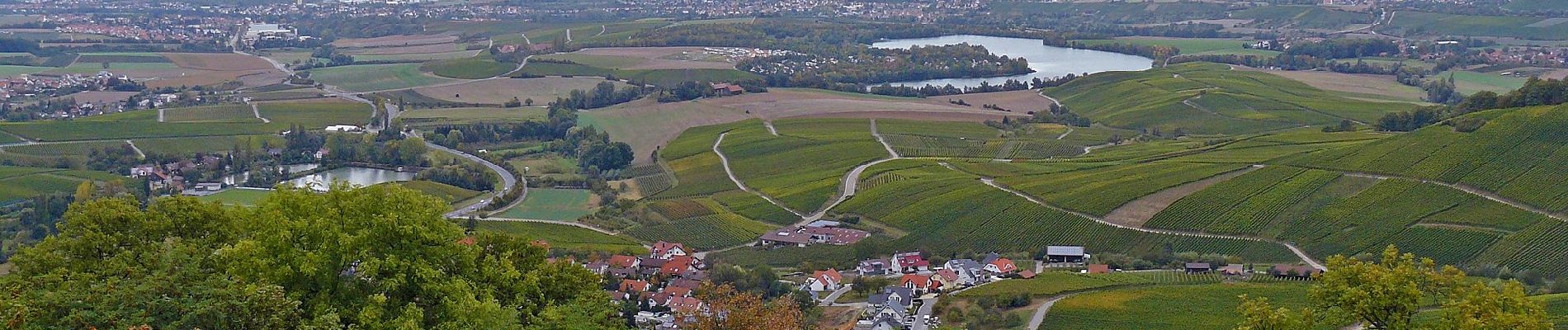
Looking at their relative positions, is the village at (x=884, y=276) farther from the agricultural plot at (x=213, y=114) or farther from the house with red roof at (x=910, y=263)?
the agricultural plot at (x=213, y=114)

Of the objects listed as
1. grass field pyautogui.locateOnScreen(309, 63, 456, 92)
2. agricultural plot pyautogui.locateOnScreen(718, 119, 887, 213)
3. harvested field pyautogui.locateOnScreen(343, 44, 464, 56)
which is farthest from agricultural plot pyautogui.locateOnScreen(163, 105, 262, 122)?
harvested field pyautogui.locateOnScreen(343, 44, 464, 56)

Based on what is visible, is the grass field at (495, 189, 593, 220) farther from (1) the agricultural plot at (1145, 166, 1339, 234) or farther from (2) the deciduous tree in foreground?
(2) the deciduous tree in foreground

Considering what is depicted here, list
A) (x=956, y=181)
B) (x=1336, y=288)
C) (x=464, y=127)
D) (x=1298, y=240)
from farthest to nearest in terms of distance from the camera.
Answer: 1. (x=464, y=127)
2. (x=956, y=181)
3. (x=1298, y=240)
4. (x=1336, y=288)

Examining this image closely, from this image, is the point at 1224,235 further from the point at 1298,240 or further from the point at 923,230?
the point at 923,230

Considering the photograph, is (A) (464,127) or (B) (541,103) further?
(B) (541,103)

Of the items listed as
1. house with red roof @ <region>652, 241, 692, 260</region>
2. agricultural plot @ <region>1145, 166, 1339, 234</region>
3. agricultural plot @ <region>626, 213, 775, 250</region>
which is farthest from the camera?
agricultural plot @ <region>626, 213, 775, 250</region>

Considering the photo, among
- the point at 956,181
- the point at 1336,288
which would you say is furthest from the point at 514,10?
the point at 1336,288
